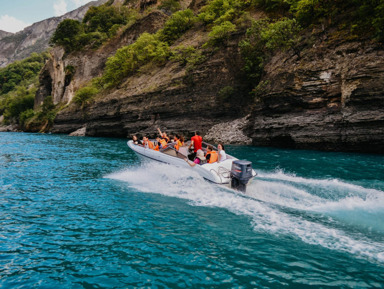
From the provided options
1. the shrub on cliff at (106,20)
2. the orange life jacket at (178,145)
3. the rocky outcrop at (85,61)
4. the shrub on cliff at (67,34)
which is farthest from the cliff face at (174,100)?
the shrub on cliff at (106,20)

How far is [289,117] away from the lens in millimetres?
19984

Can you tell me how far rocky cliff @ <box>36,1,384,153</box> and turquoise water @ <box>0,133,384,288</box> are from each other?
26.4 feet

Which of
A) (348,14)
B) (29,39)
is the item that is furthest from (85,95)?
(29,39)

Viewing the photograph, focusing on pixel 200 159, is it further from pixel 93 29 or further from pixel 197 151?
pixel 93 29

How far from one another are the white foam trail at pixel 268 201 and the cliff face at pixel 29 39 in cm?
18494

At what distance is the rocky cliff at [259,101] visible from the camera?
53.9 ft

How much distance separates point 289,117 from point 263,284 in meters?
18.2

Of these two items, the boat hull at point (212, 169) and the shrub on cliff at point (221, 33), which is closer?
the boat hull at point (212, 169)

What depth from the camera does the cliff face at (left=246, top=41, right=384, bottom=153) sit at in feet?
52.1

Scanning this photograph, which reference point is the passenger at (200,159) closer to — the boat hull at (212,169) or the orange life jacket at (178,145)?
the boat hull at (212,169)

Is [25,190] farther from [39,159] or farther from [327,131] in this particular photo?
[327,131]

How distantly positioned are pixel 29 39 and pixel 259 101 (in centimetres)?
21018

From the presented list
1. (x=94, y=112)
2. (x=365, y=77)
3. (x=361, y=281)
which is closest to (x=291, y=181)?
(x=361, y=281)

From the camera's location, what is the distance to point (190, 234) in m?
5.48
